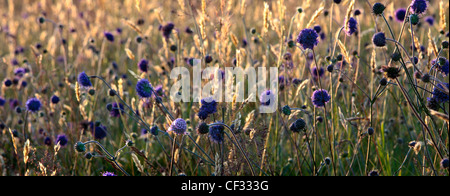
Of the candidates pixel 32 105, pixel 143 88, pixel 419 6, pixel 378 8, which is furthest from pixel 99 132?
pixel 419 6

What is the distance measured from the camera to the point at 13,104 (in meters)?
3.01

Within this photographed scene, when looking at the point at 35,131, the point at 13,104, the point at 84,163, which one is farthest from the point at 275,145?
the point at 13,104

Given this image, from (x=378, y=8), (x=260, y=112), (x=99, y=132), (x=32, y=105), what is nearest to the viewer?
(x=378, y=8)

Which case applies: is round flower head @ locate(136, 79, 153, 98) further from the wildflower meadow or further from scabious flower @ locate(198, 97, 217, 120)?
scabious flower @ locate(198, 97, 217, 120)

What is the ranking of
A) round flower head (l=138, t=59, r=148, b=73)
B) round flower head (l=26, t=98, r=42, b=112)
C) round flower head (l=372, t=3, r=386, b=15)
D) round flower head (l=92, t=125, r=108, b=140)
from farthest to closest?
round flower head (l=138, t=59, r=148, b=73) → round flower head (l=92, t=125, r=108, b=140) → round flower head (l=26, t=98, r=42, b=112) → round flower head (l=372, t=3, r=386, b=15)

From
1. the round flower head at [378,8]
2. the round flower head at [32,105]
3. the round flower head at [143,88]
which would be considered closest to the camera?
the round flower head at [378,8]

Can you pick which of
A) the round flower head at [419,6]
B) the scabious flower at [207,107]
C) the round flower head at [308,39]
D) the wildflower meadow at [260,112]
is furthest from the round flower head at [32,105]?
the round flower head at [419,6]

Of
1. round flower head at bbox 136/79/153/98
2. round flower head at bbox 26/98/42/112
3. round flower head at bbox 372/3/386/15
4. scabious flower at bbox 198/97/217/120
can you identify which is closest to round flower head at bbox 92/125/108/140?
round flower head at bbox 26/98/42/112

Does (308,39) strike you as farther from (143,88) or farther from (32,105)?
(32,105)

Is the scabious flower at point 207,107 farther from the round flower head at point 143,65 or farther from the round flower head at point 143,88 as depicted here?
the round flower head at point 143,65

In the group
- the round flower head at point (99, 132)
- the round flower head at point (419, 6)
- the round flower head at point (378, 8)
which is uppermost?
the round flower head at point (419, 6)

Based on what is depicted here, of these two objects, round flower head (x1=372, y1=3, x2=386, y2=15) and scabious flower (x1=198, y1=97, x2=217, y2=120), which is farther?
scabious flower (x1=198, y1=97, x2=217, y2=120)
